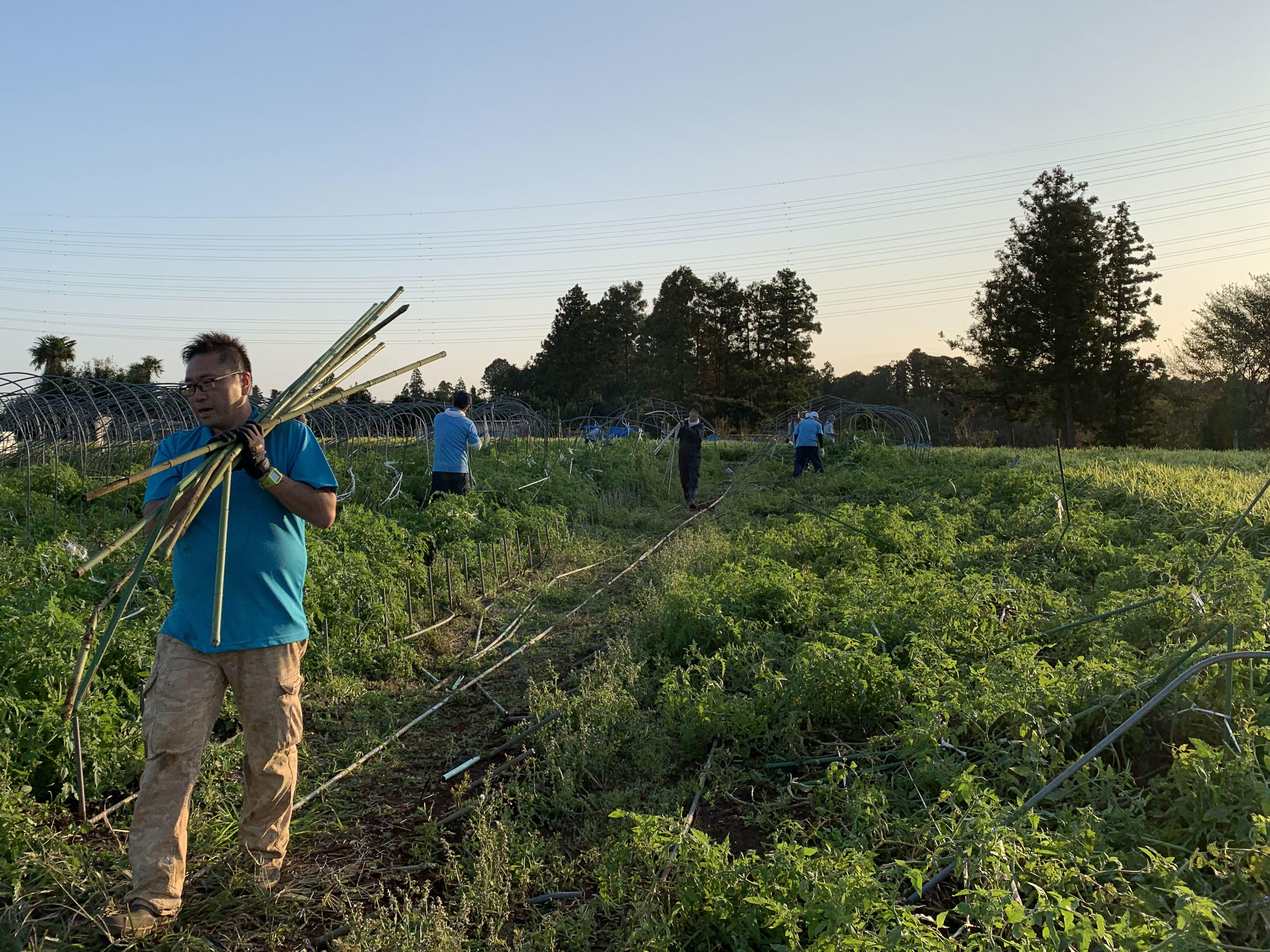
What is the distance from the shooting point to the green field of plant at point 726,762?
2.68 metres

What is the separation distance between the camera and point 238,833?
128 inches

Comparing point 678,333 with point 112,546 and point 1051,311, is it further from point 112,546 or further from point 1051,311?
point 112,546

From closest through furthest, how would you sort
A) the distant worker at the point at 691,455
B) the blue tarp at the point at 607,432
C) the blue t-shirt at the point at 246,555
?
the blue t-shirt at the point at 246,555, the distant worker at the point at 691,455, the blue tarp at the point at 607,432

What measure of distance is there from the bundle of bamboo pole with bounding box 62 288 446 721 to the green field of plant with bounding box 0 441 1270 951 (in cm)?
89

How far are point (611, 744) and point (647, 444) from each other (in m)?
15.5

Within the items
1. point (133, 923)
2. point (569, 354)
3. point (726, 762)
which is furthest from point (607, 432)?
point (569, 354)

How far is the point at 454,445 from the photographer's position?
9.88 metres

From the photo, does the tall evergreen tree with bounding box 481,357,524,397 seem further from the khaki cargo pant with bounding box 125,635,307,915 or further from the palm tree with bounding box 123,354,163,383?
the khaki cargo pant with bounding box 125,635,307,915

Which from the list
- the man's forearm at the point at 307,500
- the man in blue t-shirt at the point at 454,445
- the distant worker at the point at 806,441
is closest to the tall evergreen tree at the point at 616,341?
the distant worker at the point at 806,441

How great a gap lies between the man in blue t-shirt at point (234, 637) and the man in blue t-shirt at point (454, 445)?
6.51 metres

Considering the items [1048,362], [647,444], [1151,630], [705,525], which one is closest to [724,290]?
[1048,362]

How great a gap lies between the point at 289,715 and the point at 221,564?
0.73m

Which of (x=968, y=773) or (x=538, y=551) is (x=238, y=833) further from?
(x=538, y=551)

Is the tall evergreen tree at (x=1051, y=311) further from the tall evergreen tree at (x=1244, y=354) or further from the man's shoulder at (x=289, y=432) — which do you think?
the man's shoulder at (x=289, y=432)
